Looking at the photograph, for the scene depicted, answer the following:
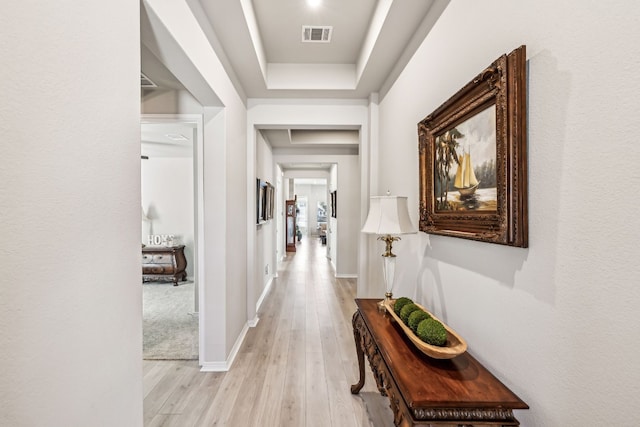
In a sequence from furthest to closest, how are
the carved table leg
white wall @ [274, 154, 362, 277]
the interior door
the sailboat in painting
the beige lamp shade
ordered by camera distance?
the interior door < white wall @ [274, 154, 362, 277] < the carved table leg < the beige lamp shade < the sailboat in painting

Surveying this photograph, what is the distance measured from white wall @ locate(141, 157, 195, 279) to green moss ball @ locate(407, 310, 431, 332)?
17.5 ft

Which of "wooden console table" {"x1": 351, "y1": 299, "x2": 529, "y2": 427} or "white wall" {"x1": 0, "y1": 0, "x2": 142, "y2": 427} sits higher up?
"white wall" {"x1": 0, "y1": 0, "x2": 142, "y2": 427}

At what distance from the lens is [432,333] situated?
1.24 meters

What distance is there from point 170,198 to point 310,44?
447 cm

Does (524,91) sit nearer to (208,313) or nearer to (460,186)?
(460,186)

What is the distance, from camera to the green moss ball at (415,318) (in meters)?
1.40

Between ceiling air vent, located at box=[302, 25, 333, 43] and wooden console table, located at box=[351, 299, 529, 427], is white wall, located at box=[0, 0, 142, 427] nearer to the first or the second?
wooden console table, located at box=[351, 299, 529, 427]

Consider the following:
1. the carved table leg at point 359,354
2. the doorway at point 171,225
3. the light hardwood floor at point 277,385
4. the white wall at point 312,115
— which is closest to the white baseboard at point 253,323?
the light hardwood floor at point 277,385

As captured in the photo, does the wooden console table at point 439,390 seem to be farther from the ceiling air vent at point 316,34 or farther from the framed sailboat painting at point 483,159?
the ceiling air vent at point 316,34

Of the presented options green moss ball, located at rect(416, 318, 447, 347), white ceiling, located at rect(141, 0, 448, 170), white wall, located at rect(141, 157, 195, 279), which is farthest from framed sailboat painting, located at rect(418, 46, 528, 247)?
white wall, located at rect(141, 157, 195, 279)

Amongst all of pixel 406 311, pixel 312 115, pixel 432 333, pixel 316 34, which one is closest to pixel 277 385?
pixel 406 311

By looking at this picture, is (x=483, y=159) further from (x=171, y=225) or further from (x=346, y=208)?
(x=171, y=225)

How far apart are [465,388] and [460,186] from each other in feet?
2.95

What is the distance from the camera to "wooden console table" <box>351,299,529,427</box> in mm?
969
